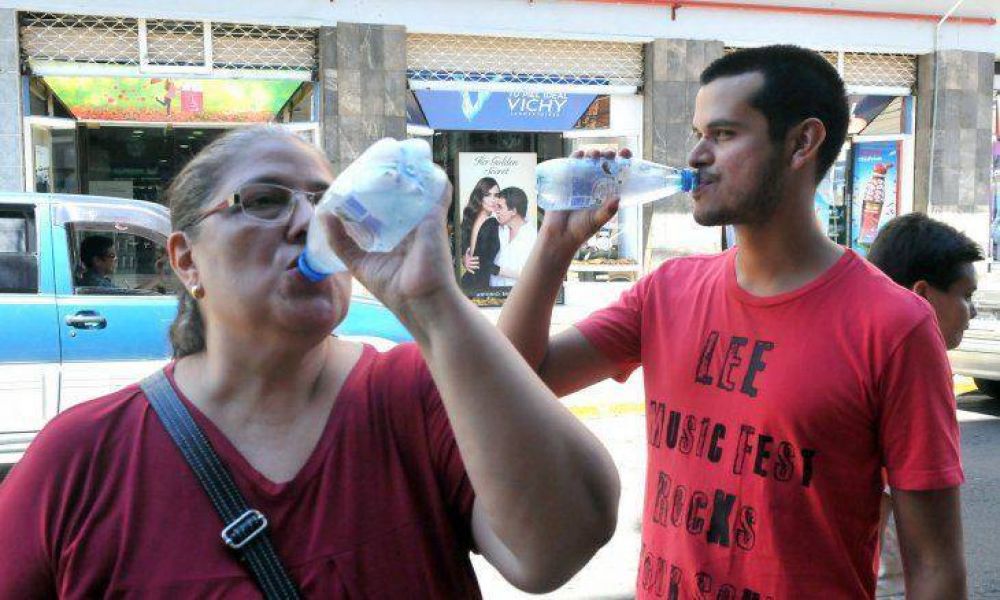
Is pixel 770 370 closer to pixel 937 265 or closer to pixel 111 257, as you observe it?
pixel 937 265

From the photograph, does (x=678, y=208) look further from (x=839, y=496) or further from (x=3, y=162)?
(x=839, y=496)

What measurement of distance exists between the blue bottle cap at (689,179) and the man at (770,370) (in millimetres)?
21

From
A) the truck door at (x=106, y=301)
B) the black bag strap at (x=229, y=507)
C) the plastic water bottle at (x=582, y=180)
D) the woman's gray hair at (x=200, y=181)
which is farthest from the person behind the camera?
the truck door at (x=106, y=301)

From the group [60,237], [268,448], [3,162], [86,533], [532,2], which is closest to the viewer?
[86,533]

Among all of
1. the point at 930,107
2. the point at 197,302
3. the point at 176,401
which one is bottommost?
the point at 176,401

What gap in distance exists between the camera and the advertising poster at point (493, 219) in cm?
1320

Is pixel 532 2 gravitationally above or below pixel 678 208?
above

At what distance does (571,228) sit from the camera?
7.57 feet

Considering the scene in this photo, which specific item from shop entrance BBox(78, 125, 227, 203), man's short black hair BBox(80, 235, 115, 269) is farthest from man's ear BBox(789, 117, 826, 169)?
shop entrance BBox(78, 125, 227, 203)

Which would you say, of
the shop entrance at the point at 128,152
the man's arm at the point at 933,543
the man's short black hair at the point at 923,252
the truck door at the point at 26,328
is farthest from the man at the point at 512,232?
the man's arm at the point at 933,543

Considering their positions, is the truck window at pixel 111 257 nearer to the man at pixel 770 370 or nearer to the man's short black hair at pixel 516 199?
the man at pixel 770 370

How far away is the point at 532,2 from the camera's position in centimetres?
1280

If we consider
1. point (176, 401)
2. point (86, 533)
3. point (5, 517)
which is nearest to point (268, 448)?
point (176, 401)

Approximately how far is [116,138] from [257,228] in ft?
37.3
